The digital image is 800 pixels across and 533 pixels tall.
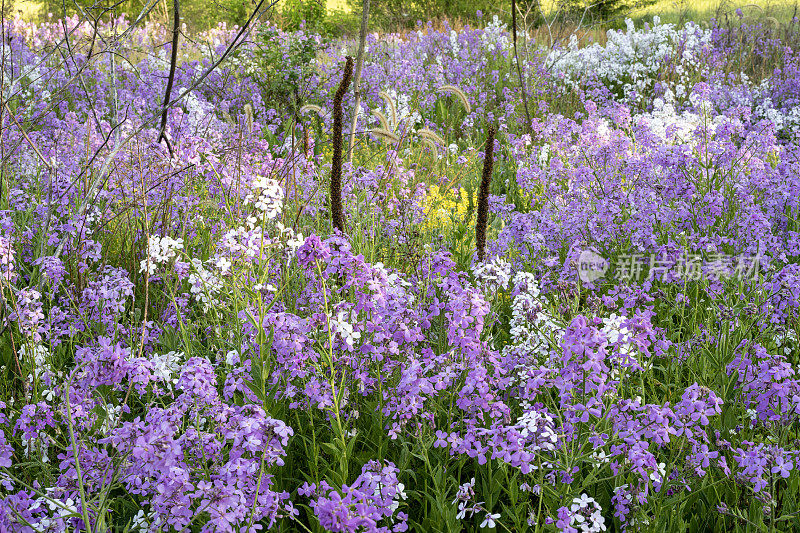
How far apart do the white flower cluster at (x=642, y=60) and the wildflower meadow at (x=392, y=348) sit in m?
4.15

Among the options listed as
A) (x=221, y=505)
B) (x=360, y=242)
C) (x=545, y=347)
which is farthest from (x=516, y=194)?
(x=221, y=505)

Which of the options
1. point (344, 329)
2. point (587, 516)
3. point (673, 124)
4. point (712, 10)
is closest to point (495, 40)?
point (673, 124)

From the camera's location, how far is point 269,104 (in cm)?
811

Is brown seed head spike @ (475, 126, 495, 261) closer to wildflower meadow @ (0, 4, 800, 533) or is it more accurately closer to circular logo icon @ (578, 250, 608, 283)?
wildflower meadow @ (0, 4, 800, 533)

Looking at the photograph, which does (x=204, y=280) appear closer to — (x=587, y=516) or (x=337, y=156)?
(x=337, y=156)

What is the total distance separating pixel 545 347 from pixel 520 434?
82cm

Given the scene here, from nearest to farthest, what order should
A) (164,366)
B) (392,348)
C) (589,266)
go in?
(164,366) < (392,348) < (589,266)

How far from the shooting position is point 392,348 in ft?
7.14

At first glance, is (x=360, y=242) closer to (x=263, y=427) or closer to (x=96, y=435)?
(x=96, y=435)

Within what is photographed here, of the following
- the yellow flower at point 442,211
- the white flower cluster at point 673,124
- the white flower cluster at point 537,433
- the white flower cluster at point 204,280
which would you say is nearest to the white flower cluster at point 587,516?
the white flower cluster at point 537,433

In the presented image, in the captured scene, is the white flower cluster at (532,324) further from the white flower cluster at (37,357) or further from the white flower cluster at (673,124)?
Answer: the white flower cluster at (673,124)

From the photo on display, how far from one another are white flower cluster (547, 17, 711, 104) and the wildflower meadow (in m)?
4.15

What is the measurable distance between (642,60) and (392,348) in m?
10.0

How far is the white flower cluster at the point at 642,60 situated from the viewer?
9.42 m
